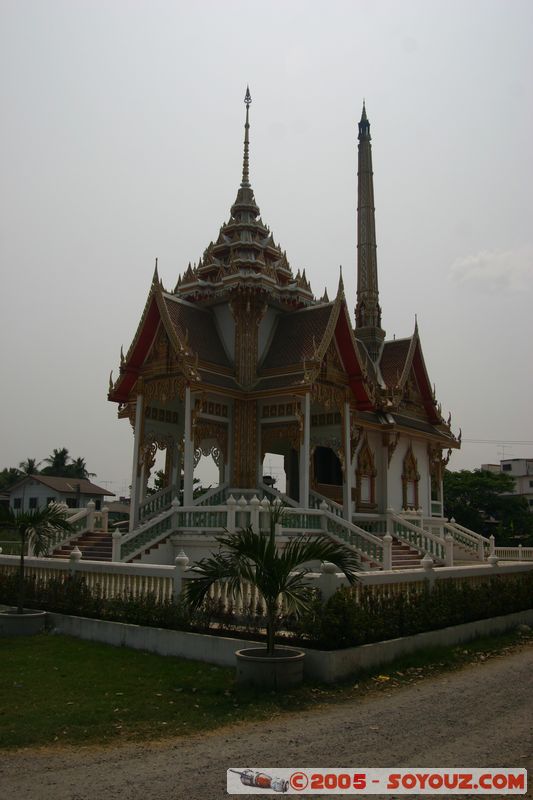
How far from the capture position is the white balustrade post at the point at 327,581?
9328 mm

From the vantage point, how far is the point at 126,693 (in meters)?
8.08

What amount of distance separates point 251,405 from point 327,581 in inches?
455

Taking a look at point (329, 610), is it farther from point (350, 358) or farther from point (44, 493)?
point (44, 493)

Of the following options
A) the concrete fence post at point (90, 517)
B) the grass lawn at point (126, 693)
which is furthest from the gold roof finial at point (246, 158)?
the grass lawn at point (126, 693)

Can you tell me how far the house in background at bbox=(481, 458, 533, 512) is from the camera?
3258 inches

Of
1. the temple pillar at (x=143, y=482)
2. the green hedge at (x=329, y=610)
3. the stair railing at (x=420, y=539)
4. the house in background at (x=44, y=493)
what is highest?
the house in background at (x=44, y=493)

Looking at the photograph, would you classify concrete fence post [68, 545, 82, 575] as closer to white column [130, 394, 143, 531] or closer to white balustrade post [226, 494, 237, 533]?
white balustrade post [226, 494, 237, 533]

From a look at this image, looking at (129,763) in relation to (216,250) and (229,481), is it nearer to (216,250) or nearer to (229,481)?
(229,481)

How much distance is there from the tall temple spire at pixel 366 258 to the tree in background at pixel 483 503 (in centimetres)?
2400

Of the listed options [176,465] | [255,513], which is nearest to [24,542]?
[255,513]

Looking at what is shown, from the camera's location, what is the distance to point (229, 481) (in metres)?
20.4

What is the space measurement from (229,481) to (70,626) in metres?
9.02

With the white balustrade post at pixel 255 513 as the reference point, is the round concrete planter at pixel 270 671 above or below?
below

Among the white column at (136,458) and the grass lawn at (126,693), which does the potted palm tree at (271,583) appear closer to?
the grass lawn at (126,693)
